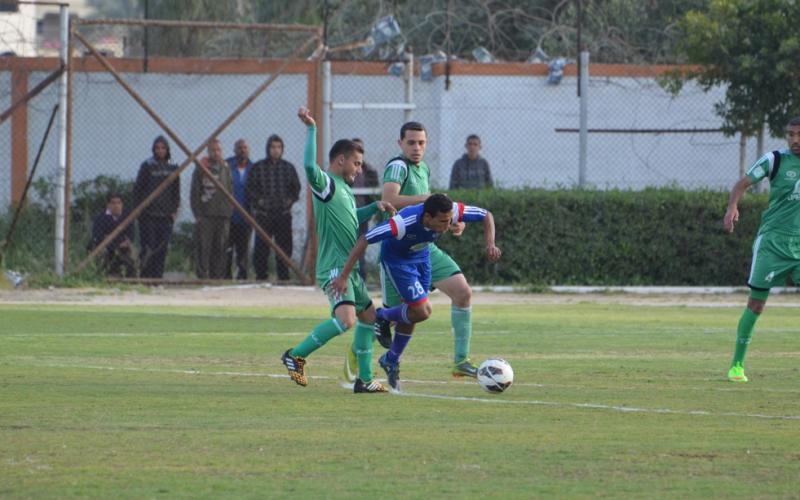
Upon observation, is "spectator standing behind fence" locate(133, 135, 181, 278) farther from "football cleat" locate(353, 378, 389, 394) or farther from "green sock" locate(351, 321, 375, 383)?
"football cleat" locate(353, 378, 389, 394)

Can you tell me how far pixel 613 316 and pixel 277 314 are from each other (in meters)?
4.00

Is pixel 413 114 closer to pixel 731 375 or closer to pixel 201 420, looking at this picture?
pixel 731 375

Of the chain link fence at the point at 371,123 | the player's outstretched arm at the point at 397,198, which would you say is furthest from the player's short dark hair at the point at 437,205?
the chain link fence at the point at 371,123

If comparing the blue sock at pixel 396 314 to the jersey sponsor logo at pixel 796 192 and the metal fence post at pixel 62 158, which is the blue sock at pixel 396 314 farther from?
the metal fence post at pixel 62 158

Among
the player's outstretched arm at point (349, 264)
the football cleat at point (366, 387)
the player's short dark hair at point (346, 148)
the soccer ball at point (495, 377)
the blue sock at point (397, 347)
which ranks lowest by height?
the football cleat at point (366, 387)

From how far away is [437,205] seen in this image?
33.9 feet

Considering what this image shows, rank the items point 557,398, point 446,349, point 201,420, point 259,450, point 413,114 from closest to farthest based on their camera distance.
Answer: point 259,450 < point 201,420 < point 557,398 < point 446,349 < point 413,114

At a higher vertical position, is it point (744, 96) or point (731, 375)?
point (744, 96)

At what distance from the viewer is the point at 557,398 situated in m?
10.3

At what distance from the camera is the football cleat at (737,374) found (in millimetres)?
11458

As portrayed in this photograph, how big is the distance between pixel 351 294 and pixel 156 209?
11.7 m

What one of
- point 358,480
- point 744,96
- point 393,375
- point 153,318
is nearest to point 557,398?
point 393,375

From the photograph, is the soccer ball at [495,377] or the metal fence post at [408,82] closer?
the soccer ball at [495,377]

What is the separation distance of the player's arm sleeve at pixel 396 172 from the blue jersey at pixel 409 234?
0.82 metres
